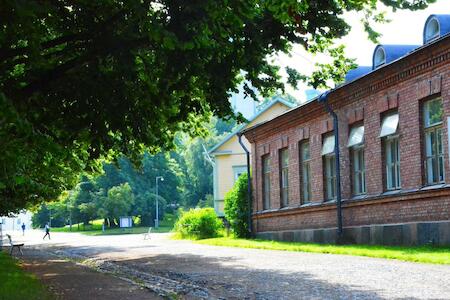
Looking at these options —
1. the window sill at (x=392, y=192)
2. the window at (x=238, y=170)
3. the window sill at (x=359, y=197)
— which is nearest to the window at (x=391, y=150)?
the window sill at (x=392, y=192)

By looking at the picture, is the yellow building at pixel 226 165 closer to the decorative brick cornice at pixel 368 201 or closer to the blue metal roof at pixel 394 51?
the decorative brick cornice at pixel 368 201

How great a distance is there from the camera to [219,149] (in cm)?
5094

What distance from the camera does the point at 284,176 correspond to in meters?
29.6

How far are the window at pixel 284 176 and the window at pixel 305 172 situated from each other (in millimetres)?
1550

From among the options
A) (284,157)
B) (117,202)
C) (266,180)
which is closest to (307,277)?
(284,157)

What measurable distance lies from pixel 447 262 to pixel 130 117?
673cm

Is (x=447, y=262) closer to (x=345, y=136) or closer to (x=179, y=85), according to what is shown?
(x=179, y=85)

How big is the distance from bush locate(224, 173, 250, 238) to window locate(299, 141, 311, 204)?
18.7 ft

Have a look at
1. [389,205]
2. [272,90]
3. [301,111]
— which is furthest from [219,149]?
[272,90]

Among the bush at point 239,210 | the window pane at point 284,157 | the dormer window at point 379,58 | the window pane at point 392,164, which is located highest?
the dormer window at point 379,58

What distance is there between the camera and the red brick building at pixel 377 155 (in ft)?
60.0

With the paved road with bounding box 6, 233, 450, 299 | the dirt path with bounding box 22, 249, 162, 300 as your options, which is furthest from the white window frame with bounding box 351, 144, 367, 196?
the dirt path with bounding box 22, 249, 162, 300

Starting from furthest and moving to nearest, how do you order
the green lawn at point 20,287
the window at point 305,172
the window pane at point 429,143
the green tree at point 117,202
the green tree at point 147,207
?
1. the green tree at point 147,207
2. the green tree at point 117,202
3. the window at point 305,172
4. the window pane at point 429,143
5. the green lawn at point 20,287

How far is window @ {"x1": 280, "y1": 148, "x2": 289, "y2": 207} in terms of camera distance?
29.2 meters
